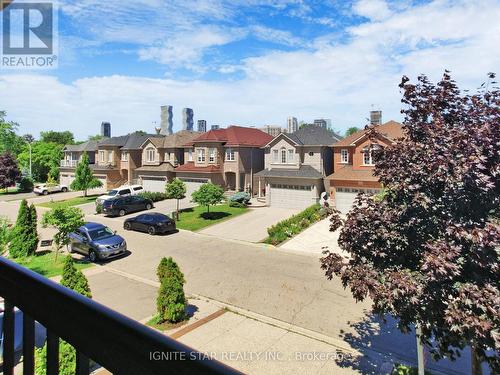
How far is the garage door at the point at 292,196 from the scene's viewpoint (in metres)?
31.9

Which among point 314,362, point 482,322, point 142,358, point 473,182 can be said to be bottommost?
point 314,362

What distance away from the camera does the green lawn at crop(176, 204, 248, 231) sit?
85.9 ft

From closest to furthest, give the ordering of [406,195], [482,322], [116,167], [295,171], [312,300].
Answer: [482,322] → [406,195] → [312,300] → [295,171] → [116,167]

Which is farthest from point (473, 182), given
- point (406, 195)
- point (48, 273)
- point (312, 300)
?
point (48, 273)

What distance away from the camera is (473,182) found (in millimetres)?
5551

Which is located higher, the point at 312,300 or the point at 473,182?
the point at 473,182

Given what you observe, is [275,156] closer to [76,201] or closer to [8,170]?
[76,201]

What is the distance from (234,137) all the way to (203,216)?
1310cm

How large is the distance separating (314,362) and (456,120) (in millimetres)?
6725

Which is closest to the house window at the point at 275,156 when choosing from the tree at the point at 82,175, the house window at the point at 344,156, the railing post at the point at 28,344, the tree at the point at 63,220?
the house window at the point at 344,156

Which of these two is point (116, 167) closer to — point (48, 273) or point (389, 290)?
point (48, 273)

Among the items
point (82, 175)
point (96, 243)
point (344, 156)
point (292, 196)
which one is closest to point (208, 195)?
point (292, 196)

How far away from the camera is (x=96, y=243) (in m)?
18.2

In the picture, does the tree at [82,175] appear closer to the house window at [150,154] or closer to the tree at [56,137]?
the house window at [150,154]
